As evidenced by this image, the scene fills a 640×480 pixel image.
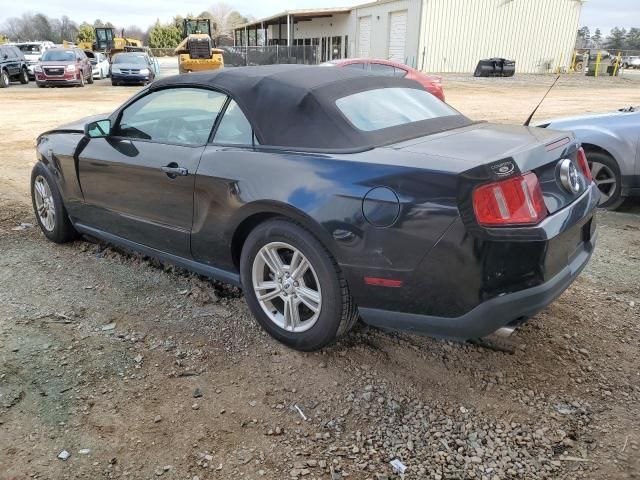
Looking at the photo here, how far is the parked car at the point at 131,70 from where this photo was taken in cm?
2616

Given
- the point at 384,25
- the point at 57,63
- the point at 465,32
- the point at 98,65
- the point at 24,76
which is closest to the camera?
the point at 57,63

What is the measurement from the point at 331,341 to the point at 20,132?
11.4m

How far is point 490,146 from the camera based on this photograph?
113 inches

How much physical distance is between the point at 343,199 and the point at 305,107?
0.71m

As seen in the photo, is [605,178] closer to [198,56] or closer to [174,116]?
[174,116]

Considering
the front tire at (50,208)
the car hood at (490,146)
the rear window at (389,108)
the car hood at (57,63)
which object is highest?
the rear window at (389,108)

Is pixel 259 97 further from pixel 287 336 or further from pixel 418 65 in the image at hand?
pixel 418 65

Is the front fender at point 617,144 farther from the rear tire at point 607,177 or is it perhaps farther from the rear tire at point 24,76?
the rear tire at point 24,76

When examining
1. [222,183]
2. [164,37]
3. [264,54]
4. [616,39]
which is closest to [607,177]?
[222,183]

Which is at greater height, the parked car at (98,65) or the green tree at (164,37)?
the green tree at (164,37)

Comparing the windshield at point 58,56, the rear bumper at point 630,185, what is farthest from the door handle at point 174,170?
the windshield at point 58,56

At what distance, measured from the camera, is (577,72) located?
37750 millimetres

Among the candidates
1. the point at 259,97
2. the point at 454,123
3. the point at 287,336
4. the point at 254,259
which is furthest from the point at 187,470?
the point at 454,123

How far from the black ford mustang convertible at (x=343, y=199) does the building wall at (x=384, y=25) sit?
31967 mm
